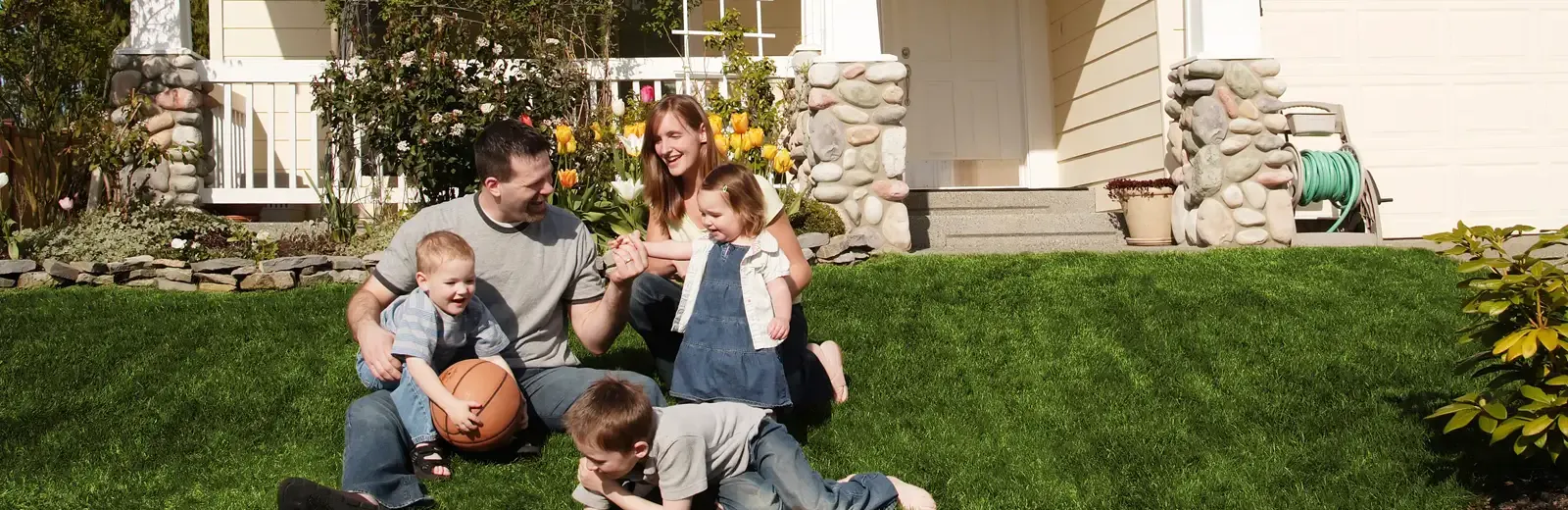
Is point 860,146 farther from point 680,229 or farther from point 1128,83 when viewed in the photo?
point 680,229

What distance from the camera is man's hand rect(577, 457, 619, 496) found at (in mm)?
3162

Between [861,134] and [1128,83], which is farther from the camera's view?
[1128,83]

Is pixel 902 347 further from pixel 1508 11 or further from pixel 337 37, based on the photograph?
pixel 1508 11

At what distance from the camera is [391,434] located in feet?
11.3

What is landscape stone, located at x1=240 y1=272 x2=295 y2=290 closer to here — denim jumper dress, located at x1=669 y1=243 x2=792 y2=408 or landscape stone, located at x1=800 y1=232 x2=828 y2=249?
landscape stone, located at x1=800 y1=232 x2=828 y2=249

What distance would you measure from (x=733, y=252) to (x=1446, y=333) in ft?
10.1

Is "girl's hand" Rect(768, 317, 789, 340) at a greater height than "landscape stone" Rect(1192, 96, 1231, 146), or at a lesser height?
lesser

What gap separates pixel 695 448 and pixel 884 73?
15.8 ft

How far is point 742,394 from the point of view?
3.65 metres

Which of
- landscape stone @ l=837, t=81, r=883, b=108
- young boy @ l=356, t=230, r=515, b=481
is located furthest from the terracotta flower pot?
young boy @ l=356, t=230, r=515, b=481

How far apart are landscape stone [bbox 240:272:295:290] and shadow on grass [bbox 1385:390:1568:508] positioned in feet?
17.8

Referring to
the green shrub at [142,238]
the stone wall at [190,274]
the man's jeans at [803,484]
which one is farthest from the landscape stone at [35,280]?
the man's jeans at [803,484]

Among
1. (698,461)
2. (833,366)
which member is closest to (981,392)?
(833,366)

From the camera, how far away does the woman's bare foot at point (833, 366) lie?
4152mm
